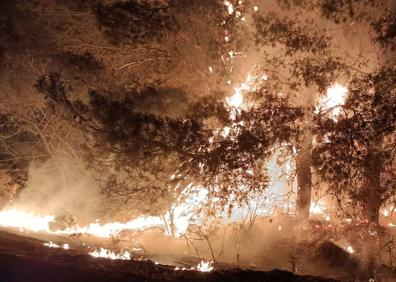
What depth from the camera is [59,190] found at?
55.3 feet

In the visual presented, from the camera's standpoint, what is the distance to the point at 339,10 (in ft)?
35.2

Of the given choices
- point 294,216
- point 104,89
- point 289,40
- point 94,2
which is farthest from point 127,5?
point 294,216

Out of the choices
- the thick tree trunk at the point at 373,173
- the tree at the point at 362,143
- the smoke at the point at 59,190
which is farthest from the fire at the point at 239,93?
the smoke at the point at 59,190

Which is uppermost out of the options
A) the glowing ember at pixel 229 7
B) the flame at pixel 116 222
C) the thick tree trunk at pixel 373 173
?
the glowing ember at pixel 229 7

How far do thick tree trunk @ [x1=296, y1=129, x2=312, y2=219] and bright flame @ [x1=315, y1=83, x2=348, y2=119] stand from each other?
74cm

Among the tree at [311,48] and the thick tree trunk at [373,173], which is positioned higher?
the tree at [311,48]

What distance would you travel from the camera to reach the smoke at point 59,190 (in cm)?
1555

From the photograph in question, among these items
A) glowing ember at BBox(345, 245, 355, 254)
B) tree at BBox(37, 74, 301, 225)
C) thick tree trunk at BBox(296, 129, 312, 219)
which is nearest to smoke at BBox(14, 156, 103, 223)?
tree at BBox(37, 74, 301, 225)

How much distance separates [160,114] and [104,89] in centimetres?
179

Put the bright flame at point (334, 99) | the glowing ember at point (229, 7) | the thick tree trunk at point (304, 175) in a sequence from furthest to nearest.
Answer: the glowing ember at point (229, 7) < the thick tree trunk at point (304, 175) < the bright flame at point (334, 99)

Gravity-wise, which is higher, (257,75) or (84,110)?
(257,75)

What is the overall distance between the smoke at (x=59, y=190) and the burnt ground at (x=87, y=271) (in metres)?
6.60

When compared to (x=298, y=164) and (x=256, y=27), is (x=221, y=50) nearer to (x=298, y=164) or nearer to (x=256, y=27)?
(x=256, y=27)

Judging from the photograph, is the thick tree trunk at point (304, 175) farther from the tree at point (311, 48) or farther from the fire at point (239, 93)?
the fire at point (239, 93)
